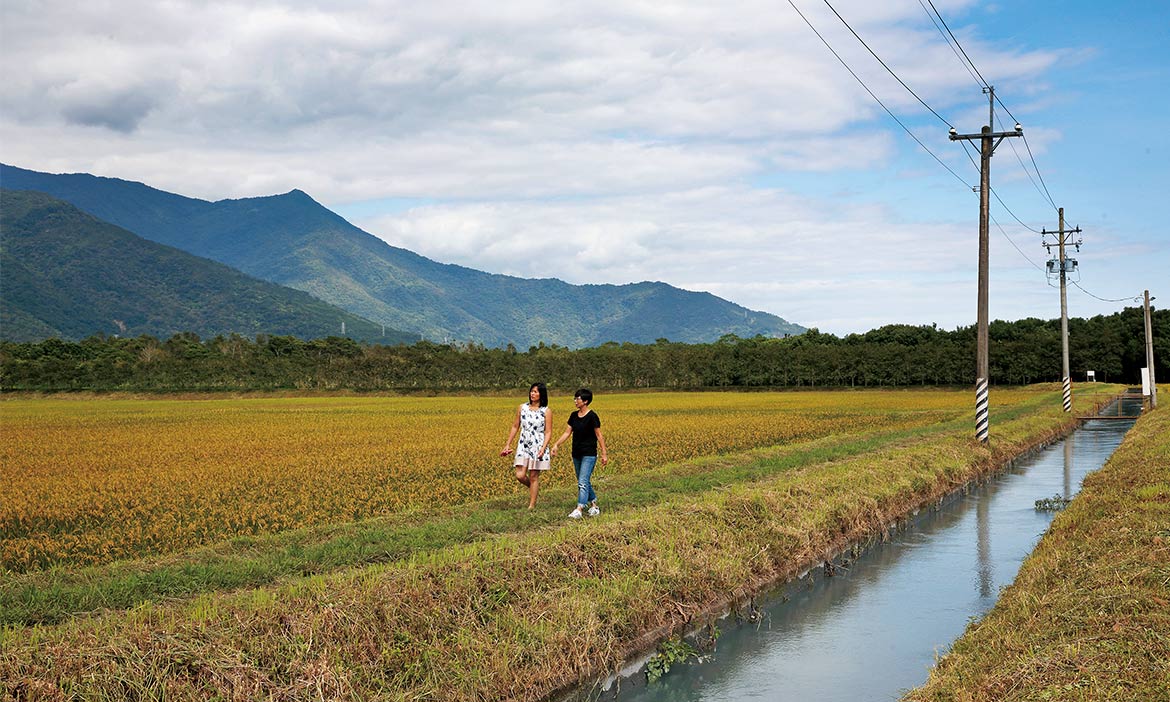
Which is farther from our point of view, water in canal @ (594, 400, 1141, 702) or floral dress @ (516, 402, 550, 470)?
floral dress @ (516, 402, 550, 470)

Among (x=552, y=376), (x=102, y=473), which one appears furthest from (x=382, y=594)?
(x=552, y=376)

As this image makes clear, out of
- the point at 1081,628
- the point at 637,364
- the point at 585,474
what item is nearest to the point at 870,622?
the point at 1081,628

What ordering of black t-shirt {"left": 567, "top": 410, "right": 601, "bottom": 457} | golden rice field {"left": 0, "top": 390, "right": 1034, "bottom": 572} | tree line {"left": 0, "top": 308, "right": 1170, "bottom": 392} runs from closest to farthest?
black t-shirt {"left": 567, "top": 410, "right": 601, "bottom": 457}, golden rice field {"left": 0, "top": 390, "right": 1034, "bottom": 572}, tree line {"left": 0, "top": 308, "right": 1170, "bottom": 392}

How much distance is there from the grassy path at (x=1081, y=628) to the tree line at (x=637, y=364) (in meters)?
97.2

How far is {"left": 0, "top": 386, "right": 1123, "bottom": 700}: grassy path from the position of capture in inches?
278

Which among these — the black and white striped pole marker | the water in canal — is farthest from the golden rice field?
the black and white striped pole marker

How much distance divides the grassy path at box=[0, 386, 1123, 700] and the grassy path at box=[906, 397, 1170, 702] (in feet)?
10.1

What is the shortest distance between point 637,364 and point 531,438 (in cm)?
10379

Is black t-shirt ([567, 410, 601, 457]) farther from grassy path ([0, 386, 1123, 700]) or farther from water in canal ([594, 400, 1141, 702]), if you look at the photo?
water in canal ([594, 400, 1141, 702])

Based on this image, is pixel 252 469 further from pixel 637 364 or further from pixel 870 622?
pixel 637 364

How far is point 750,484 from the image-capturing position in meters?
17.9

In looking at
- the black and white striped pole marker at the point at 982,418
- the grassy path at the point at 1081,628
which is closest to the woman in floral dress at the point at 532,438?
the grassy path at the point at 1081,628

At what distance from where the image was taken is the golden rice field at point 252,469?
15438mm

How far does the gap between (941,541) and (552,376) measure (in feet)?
328
